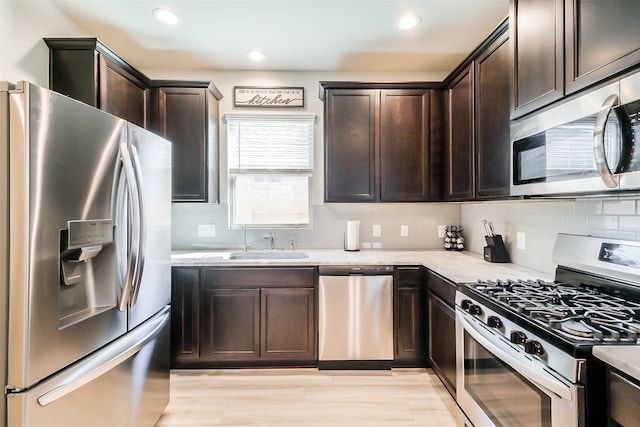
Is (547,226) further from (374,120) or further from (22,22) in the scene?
(22,22)

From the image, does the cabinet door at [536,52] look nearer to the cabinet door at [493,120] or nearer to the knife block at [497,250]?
the cabinet door at [493,120]

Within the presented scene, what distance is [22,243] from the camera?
110cm

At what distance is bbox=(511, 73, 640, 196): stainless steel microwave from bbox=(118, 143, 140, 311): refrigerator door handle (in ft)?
6.38

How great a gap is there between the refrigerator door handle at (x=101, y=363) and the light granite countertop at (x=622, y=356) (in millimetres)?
1884

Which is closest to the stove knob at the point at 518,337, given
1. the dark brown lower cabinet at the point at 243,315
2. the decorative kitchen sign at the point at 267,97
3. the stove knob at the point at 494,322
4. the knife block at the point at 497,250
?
the stove knob at the point at 494,322

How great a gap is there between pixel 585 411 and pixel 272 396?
1.87 meters

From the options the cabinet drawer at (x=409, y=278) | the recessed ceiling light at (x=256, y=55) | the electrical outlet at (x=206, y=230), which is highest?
the recessed ceiling light at (x=256, y=55)

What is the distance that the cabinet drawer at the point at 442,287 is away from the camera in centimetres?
203

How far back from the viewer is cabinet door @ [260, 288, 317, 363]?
2576 mm

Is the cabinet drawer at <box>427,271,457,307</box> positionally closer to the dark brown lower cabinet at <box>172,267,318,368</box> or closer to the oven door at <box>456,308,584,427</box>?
the oven door at <box>456,308,584,427</box>

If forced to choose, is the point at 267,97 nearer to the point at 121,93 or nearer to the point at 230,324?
the point at 121,93

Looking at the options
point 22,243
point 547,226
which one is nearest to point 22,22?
point 22,243

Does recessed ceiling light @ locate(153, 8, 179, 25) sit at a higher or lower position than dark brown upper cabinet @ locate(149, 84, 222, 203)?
higher

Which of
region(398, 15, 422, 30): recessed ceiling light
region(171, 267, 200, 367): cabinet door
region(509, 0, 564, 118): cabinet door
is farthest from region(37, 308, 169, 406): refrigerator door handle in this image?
region(398, 15, 422, 30): recessed ceiling light
